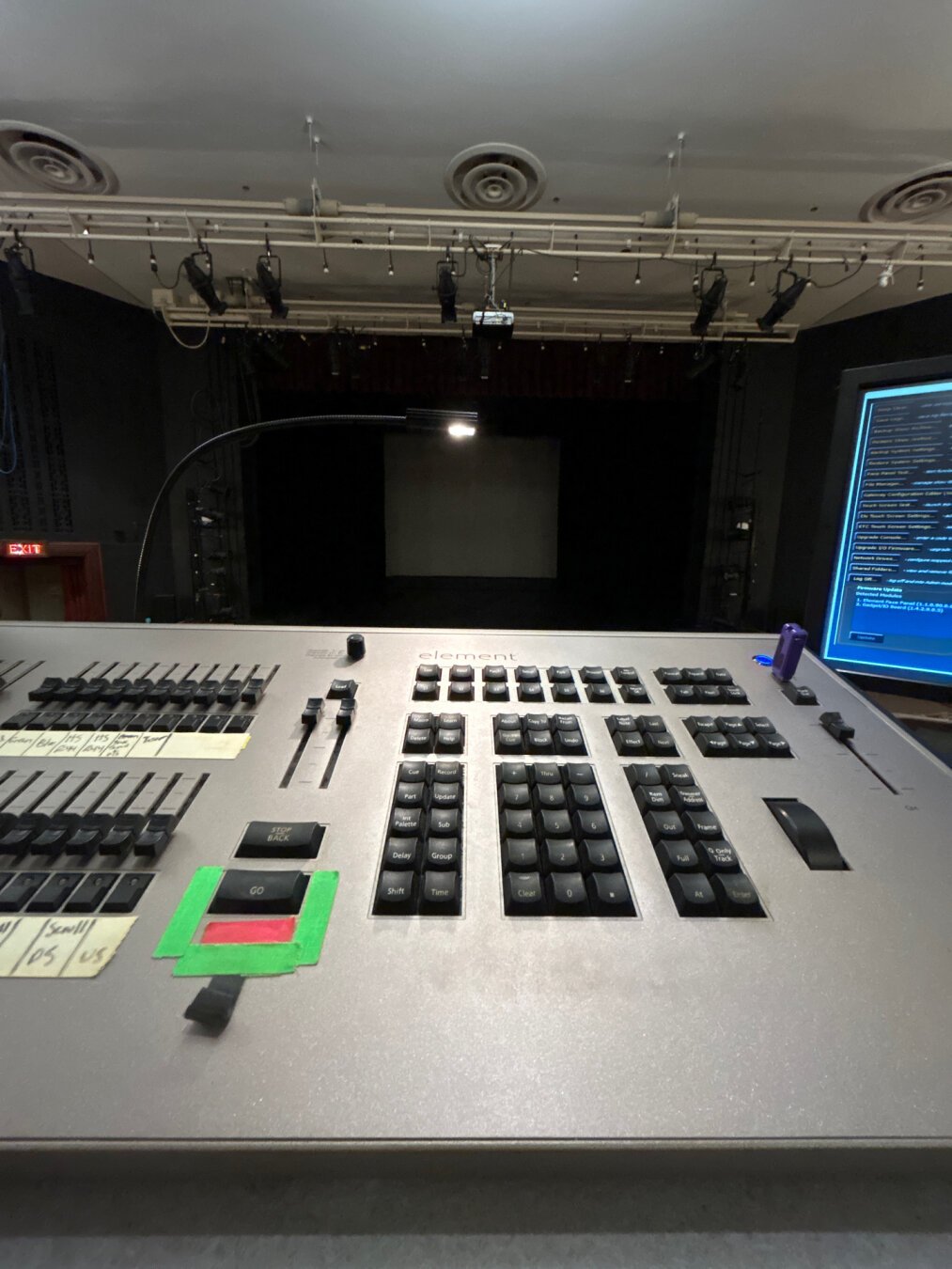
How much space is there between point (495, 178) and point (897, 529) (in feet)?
8.76

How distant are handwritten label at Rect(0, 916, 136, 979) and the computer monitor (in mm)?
865

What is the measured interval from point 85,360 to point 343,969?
463 centimetres

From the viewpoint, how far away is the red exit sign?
3348 mm

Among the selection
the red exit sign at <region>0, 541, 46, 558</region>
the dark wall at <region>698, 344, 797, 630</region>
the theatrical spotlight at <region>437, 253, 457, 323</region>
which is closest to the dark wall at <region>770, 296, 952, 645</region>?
the dark wall at <region>698, 344, 797, 630</region>

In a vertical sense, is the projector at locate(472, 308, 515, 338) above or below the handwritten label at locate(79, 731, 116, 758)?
above

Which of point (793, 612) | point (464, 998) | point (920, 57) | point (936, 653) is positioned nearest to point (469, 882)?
point (464, 998)

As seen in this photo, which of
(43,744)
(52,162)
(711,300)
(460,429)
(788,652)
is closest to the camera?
(43,744)

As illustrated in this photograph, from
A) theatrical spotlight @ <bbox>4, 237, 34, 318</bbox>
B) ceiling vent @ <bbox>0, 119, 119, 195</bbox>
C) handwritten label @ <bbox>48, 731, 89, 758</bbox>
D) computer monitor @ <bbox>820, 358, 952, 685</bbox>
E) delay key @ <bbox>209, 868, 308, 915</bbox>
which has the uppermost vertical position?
ceiling vent @ <bbox>0, 119, 119, 195</bbox>

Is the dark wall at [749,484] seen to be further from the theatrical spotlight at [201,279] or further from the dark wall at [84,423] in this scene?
the dark wall at [84,423]

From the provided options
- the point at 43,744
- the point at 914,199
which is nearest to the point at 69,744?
the point at 43,744

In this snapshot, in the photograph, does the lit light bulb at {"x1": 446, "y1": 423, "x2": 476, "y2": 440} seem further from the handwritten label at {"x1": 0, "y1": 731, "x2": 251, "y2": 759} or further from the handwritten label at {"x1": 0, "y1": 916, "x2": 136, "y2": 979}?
the handwritten label at {"x1": 0, "y1": 916, "x2": 136, "y2": 979}

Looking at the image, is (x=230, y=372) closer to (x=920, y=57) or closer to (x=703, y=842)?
(x=920, y=57)

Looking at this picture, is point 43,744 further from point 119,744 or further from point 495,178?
point 495,178

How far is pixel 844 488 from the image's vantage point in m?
0.76
